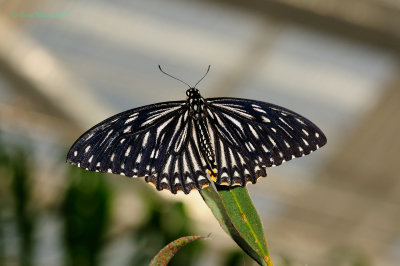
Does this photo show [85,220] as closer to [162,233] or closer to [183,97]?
[162,233]

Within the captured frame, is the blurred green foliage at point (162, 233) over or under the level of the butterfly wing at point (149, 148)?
over

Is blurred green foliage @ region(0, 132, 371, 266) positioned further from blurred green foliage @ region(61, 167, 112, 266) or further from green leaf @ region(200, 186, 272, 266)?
green leaf @ region(200, 186, 272, 266)

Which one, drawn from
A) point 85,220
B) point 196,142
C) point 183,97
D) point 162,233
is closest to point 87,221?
point 85,220

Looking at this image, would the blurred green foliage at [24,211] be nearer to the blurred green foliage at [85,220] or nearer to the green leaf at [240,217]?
the blurred green foliage at [85,220]

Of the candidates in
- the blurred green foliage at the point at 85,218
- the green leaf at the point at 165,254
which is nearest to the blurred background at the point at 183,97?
the blurred green foliage at the point at 85,218

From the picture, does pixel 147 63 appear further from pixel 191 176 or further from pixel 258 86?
pixel 191 176

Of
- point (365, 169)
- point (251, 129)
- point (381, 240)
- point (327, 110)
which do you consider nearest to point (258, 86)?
point (327, 110)

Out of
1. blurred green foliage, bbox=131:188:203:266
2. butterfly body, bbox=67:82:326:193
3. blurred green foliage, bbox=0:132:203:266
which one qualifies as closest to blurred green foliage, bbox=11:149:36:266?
blurred green foliage, bbox=0:132:203:266
